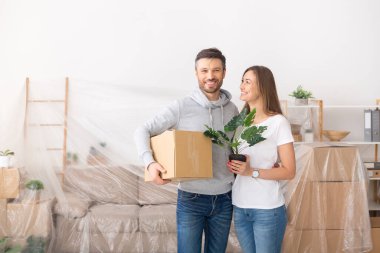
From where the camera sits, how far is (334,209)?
2885 mm

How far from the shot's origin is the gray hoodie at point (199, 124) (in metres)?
1.71

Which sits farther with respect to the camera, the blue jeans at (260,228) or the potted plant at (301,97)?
the potted plant at (301,97)

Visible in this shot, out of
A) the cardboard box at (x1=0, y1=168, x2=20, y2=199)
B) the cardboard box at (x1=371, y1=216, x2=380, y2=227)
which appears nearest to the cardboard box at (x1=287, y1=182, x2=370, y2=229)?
the cardboard box at (x1=371, y1=216, x2=380, y2=227)

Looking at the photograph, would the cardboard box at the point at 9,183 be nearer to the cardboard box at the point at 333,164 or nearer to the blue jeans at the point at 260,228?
the blue jeans at the point at 260,228

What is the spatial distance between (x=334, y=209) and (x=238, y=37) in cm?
176

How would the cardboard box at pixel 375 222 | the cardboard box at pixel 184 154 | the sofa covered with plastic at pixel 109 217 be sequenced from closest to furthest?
the cardboard box at pixel 184 154 → the sofa covered with plastic at pixel 109 217 → the cardboard box at pixel 375 222

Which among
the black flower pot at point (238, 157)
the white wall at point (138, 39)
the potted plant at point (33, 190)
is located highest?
the white wall at point (138, 39)

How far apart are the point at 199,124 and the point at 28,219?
157 centimetres

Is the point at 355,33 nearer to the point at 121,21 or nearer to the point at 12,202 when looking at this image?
the point at 121,21

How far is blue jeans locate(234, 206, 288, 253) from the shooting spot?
158cm

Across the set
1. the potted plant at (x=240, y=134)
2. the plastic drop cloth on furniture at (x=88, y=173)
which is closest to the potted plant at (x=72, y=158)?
the plastic drop cloth on furniture at (x=88, y=173)

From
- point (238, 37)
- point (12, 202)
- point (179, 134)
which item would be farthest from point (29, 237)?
point (238, 37)

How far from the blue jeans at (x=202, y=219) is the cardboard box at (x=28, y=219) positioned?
1.32 meters

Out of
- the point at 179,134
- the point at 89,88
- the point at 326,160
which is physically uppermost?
the point at 89,88
